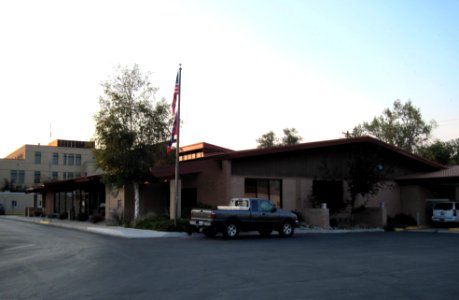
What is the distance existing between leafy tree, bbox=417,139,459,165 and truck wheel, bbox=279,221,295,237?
49598mm

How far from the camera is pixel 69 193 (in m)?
51.9

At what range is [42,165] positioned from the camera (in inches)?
3698

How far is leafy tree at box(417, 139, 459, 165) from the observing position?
228 ft

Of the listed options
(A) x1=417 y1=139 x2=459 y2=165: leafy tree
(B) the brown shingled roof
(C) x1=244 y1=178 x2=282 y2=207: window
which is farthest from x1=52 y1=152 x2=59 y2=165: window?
(B) the brown shingled roof

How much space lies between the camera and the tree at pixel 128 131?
29.7 m

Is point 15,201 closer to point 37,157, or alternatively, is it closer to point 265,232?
point 37,157

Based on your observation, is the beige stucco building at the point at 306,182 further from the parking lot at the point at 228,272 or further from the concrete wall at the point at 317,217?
the parking lot at the point at 228,272

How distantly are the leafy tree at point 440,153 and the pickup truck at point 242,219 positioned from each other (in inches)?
1973

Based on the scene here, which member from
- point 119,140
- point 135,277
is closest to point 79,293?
point 135,277

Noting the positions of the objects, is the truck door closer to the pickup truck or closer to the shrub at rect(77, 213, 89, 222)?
the pickup truck

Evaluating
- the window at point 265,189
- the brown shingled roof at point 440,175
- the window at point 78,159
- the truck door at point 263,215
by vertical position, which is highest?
→ the window at point 78,159

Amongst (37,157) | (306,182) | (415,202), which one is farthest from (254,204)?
(37,157)

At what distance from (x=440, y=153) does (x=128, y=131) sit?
53.8 metres

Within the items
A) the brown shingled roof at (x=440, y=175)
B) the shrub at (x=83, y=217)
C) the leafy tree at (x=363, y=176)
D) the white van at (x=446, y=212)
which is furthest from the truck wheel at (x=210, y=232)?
the shrub at (x=83, y=217)
